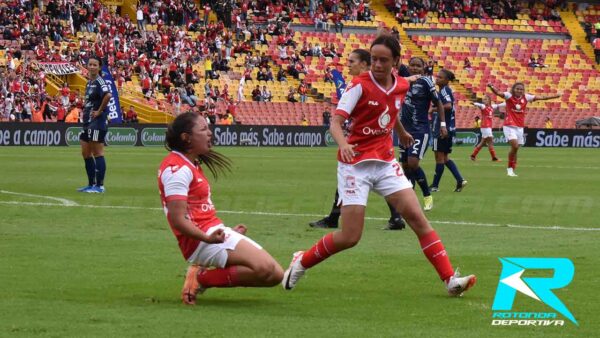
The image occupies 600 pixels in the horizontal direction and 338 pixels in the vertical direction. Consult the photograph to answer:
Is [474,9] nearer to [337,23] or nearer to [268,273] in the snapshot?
[337,23]

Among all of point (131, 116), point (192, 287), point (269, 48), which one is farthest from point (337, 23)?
point (192, 287)

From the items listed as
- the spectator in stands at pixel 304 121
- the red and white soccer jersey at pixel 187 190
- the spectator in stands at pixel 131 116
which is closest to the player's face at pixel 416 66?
the red and white soccer jersey at pixel 187 190

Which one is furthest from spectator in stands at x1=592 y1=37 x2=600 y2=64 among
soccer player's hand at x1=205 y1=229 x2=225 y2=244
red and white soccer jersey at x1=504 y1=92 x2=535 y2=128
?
soccer player's hand at x1=205 y1=229 x2=225 y2=244

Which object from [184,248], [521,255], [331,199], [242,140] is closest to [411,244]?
[521,255]

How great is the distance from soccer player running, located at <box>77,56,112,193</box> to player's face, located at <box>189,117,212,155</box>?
11.4 m

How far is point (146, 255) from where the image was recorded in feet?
39.3

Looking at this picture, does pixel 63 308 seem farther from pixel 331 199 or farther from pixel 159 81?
pixel 159 81

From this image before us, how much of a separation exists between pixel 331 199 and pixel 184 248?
11.8 metres

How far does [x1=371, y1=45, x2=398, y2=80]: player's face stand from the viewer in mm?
9734

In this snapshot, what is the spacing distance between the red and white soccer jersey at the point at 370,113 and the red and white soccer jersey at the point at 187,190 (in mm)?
1447

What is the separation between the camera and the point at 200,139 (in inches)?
351

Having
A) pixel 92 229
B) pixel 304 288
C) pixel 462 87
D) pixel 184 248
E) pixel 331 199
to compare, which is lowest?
pixel 462 87

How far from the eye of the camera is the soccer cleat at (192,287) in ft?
29.0

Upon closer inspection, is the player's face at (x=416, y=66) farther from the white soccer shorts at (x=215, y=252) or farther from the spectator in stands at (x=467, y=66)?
the spectator in stands at (x=467, y=66)
